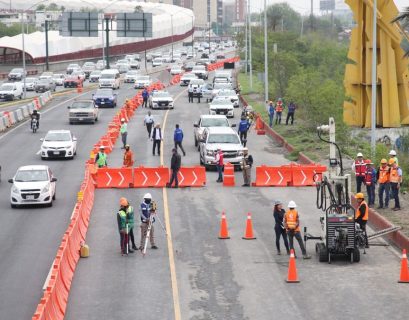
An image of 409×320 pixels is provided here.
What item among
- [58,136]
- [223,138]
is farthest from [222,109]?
[223,138]

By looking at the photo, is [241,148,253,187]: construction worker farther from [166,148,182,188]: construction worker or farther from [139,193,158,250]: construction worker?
[139,193,158,250]: construction worker

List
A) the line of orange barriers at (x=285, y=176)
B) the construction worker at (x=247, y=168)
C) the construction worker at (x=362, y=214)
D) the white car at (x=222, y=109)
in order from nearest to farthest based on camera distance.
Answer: the construction worker at (x=362, y=214)
the construction worker at (x=247, y=168)
the line of orange barriers at (x=285, y=176)
the white car at (x=222, y=109)

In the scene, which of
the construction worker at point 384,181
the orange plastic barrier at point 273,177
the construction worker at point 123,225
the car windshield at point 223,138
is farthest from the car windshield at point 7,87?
the construction worker at point 123,225

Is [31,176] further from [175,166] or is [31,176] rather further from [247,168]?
[247,168]

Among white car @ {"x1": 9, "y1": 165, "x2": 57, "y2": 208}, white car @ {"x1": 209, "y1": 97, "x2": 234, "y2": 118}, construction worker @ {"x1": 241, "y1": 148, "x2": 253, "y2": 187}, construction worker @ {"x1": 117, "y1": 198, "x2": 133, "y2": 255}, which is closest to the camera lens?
construction worker @ {"x1": 117, "y1": 198, "x2": 133, "y2": 255}

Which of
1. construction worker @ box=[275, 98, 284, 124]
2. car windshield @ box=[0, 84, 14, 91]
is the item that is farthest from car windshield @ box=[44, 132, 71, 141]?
car windshield @ box=[0, 84, 14, 91]

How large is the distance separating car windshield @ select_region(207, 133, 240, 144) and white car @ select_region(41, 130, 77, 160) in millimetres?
7071

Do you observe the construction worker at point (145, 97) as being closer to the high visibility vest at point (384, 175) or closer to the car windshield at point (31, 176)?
the car windshield at point (31, 176)

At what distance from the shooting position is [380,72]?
45000 millimetres

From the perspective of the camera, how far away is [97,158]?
3900cm

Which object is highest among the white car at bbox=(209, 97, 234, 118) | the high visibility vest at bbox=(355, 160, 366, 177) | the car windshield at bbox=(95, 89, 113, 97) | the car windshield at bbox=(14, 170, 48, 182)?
the car windshield at bbox=(95, 89, 113, 97)

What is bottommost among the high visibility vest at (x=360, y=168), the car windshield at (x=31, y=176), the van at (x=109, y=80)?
the car windshield at (x=31, y=176)

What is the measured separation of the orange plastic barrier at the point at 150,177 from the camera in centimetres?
3666

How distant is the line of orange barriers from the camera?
3712cm
